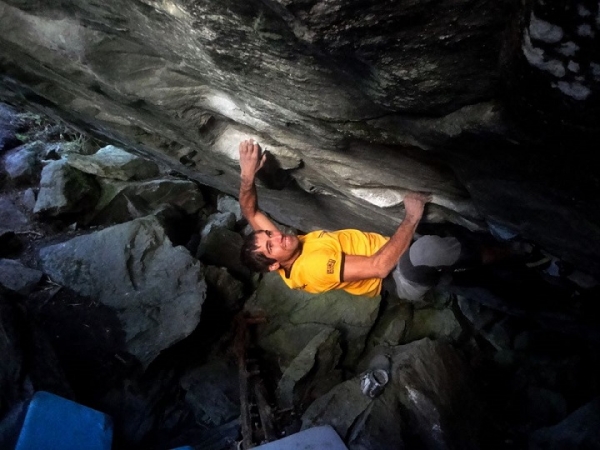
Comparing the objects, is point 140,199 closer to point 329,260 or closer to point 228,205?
point 228,205

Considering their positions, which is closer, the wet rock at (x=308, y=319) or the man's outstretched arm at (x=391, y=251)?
the man's outstretched arm at (x=391, y=251)

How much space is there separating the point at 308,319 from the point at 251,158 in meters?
4.20

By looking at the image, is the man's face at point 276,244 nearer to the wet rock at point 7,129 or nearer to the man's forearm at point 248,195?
the man's forearm at point 248,195

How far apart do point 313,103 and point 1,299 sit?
14.4ft

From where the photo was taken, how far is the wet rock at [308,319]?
23.4 ft

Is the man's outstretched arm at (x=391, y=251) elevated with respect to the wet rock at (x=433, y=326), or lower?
elevated

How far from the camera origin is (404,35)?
5.11 ft

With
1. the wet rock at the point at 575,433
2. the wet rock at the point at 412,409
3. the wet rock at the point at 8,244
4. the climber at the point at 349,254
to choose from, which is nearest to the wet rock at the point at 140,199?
the wet rock at the point at 8,244

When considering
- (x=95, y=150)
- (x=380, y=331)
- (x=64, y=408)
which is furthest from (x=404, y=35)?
(x=95, y=150)

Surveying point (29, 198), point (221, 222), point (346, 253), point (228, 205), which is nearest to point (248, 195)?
point (346, 253)

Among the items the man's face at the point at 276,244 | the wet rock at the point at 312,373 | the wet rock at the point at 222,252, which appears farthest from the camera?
the wet rock at the point at 222,252

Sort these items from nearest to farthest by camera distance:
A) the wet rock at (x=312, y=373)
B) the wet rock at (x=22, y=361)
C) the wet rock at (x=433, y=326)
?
the wet rock at (x=22, y=361) → the wet rock at (x=312, y=373) → the wet rock at (x=433, y=326)

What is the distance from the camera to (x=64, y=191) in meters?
8.65

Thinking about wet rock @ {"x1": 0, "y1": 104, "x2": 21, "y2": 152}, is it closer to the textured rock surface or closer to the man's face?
the textured rock surface
